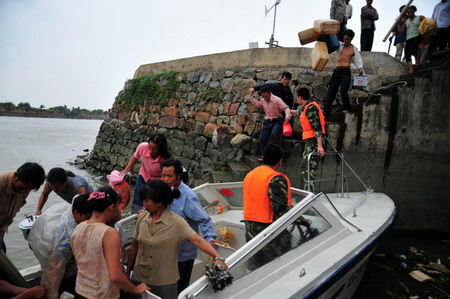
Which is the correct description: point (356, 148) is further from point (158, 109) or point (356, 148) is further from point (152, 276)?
point (158, 109)

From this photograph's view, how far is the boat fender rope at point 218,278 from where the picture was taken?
2.04 meters

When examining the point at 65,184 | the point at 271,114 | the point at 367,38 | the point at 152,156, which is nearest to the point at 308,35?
the point at 271,114

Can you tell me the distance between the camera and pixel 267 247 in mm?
2561

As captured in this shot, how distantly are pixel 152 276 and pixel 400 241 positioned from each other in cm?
577

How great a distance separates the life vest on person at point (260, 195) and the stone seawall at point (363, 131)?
11.5 ft

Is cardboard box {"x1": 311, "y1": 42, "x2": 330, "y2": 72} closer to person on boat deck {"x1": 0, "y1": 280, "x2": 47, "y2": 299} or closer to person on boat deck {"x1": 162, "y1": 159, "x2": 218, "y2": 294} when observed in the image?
person on boat deck {"x1": 162, "y1": 159, "x2": 218, "y2": 294}

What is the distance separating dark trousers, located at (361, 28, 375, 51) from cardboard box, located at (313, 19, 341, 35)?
10.1ft

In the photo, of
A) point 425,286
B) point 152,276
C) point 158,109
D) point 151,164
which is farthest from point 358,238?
point 158,109

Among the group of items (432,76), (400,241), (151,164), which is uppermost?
(432,76)

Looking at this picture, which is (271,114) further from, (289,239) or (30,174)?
(30,174)

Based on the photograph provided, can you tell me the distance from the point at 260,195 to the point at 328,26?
414 cm

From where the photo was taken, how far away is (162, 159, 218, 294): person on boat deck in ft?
8.29

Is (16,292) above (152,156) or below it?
below

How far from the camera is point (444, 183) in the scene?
255 inches
